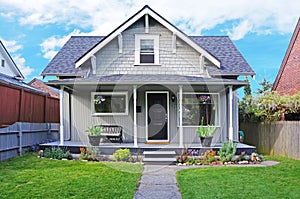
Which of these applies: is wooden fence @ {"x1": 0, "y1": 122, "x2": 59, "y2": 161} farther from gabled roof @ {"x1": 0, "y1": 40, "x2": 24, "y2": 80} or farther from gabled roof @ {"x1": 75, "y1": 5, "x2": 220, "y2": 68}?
gabled roof @ {"x1": 0, "y1": 40, "x2": 24, "y2": 80}

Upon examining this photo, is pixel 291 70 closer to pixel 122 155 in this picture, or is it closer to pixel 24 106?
pixel 122 155

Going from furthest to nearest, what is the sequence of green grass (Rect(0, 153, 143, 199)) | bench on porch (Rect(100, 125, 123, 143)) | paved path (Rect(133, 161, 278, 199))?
bench on porch (Rect(100, 125, 123, 143)), paved path (Rect(133, 161, 278, 199)), green grass (Rect(0, 153, 143, 199))

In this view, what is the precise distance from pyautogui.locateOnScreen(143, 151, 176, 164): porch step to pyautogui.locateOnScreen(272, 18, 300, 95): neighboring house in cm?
876

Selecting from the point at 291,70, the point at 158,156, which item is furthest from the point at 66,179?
the point at 291,70

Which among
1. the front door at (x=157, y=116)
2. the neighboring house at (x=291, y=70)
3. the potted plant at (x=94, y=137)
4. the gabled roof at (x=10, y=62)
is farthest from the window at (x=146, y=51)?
the gabled roof at (x=10, y=62)

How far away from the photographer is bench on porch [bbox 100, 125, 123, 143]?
11.4 m

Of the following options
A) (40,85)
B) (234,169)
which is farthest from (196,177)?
(40,85)

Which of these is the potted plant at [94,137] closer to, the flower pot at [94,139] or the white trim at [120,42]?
the flower pot at [94,139]

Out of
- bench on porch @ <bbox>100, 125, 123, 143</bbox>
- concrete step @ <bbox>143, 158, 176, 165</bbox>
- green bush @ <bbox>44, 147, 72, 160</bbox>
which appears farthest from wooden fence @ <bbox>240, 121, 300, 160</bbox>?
green bush @ <bbox>44, 147, 72, 160</bbox>

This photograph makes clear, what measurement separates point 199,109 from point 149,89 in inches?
82.3

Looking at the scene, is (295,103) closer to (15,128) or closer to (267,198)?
(267,198)

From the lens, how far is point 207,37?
1591 centimetres

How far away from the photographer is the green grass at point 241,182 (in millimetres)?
5750

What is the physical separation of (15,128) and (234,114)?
8144mm
